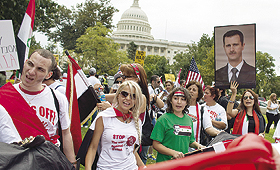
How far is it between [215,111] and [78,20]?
41.4 meters

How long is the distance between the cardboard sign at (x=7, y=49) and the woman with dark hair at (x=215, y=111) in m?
3.77

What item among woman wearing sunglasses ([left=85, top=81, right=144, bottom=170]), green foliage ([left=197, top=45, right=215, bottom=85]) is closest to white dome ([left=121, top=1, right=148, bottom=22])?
green foliage ([left=197, top=45, right=215, bottom=85])

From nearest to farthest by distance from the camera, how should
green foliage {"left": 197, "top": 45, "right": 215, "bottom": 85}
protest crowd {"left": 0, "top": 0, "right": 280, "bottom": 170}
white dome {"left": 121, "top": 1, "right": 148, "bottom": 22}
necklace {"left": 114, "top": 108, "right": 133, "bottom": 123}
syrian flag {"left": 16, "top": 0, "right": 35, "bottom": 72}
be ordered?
protest crowd {"left": 0, "top": 0, "right": 280, "bottom": 170}
necklace {"left": 114, "top": 108, "right": 133, "bottom": 123}
syrian flag {"left": 16, "top": 0, "right": 35, "bottom": 72}
green foliage {"left": 197, "top": 45, "right": 215, "bottom": 85}
white dome {"left": 121, "top": 1, "right": 148, "bottom": 22}

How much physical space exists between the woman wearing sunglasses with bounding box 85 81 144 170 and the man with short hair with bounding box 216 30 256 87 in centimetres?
327

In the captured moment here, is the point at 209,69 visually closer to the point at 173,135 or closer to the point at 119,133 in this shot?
the point at 173,135

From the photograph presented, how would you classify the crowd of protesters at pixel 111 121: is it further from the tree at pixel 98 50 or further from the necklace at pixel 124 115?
the tree at pixel 98 50

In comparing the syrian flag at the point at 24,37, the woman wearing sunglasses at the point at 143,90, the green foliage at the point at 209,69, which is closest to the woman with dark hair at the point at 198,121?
the woman wearing sunglasses at the point at 143,90

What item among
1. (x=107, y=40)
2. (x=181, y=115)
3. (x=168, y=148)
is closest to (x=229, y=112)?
(x=181, y=115)

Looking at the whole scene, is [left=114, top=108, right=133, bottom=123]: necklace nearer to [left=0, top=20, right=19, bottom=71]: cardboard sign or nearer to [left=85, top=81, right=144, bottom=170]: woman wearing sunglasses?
[left=85, top=81, right=144, bottom=170]: woman wearing sunglasses

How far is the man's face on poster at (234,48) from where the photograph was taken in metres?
5.31

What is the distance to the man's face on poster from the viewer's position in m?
5.31

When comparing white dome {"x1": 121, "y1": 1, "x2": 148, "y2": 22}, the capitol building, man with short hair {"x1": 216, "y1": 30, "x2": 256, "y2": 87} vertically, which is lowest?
man with short hair {"x1": 216, "y1": 30, "x2": 256, "y2": 87}

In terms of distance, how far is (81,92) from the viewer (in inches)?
126

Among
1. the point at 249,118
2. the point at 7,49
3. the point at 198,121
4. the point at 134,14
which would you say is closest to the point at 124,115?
the point at 198,121
